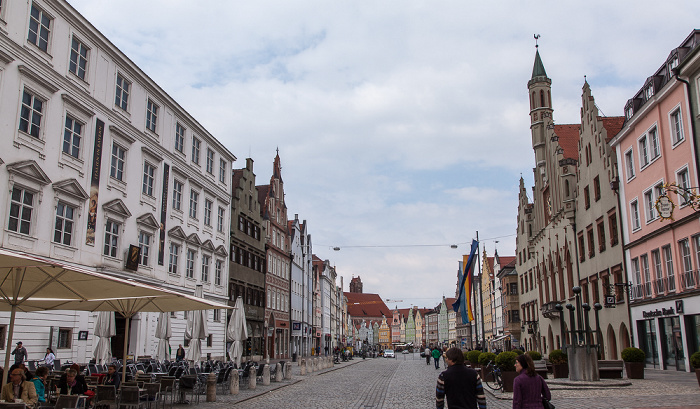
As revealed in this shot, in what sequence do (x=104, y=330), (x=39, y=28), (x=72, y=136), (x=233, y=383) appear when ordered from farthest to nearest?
(x=72, y=136), (x=39, y=28), (x=104, y=330), (x=233, y=383)

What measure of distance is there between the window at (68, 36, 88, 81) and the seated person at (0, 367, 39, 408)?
18.2m

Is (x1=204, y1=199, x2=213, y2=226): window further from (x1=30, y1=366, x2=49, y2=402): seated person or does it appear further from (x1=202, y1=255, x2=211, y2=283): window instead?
(x1=30, y1=366, x2=49, y2=402): seated person

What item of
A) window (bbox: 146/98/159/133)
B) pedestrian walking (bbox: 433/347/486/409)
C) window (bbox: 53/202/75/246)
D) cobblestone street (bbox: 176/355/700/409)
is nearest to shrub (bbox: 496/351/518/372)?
cobblestone street (bbox: 176/355/700/409)

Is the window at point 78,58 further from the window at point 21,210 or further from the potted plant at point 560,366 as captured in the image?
the potted plant at point 560,366

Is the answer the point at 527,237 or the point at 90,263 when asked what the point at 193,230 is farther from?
the point at 527,237

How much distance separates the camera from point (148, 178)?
32719mm

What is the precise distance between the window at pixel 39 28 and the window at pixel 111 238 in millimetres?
8392

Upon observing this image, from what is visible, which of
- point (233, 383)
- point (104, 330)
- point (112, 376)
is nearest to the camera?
point (112, 376)

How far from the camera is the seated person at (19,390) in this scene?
34.3 feet

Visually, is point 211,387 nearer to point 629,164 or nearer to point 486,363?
point 486,363

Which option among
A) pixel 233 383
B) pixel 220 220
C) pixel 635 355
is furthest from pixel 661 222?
pixel 220 220

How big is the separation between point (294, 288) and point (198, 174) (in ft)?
105

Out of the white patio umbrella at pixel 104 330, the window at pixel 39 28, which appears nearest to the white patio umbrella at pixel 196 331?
the white patio umbrella at pixel 104 330

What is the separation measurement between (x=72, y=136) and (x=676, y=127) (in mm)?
27078
